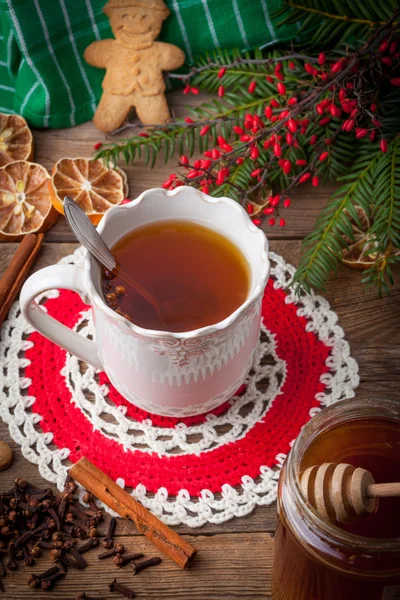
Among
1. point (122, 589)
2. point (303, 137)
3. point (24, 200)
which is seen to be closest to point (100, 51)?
point (24, 200)

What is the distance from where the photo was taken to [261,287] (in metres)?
1.05

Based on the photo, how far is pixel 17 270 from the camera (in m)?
1.42

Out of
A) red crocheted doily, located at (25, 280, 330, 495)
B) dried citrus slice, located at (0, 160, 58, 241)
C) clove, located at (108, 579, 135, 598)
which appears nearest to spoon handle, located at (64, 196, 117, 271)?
red crocheted doily, located at (25, 280, 330, 495)

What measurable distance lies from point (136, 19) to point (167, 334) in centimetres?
91

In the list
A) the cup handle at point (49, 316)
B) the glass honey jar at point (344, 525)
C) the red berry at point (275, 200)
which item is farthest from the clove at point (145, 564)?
the red berry at point (275, 200)

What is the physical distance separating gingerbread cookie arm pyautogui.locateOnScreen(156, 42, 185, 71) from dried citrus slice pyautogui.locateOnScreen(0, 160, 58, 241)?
374 mm

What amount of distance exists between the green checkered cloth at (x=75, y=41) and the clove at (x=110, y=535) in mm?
935

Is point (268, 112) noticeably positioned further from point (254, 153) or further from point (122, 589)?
point (122, 589)

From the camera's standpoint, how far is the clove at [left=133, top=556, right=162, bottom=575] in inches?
44.1

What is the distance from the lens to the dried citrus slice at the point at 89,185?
4.92ft

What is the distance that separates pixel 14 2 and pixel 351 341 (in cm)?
99

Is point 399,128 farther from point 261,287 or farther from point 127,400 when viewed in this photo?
point 127,400

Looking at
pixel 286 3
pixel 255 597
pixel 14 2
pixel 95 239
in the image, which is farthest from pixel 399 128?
pixel 255 597

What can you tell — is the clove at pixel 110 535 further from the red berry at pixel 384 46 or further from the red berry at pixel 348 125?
the red berry at pixel 384 46
